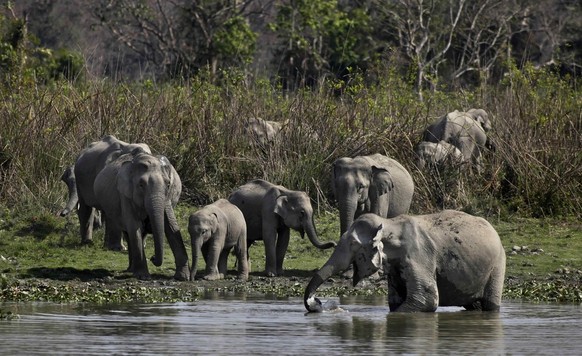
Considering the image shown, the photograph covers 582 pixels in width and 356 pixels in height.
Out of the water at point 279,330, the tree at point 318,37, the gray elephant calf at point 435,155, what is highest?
the tree at point 318,37

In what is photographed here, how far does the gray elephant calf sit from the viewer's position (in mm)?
23594

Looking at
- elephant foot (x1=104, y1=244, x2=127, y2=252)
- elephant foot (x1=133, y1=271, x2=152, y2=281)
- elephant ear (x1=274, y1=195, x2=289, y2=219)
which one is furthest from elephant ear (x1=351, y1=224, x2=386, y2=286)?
elephant foot (x1=104, y1=244, x2=127, y2=252)

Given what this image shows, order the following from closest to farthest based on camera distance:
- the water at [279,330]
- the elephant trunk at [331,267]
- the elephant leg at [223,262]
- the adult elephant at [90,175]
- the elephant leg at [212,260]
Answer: the water at [279,330] → the elephant trunk at [331,267] → the elephant leg at [212,260] → the elephant leg at [223,262] → the adult elephant at [90,175]

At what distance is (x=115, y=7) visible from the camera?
170ft

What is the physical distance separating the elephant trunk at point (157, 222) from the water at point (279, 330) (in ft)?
7.16

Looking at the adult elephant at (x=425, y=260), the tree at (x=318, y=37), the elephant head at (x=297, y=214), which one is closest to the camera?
the adult elephant at (x=425, y=260)

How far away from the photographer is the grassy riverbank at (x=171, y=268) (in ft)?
53.3

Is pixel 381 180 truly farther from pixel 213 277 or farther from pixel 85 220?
pixel 85 220

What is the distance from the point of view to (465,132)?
24.8 metres

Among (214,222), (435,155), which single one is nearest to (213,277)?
(214,222)

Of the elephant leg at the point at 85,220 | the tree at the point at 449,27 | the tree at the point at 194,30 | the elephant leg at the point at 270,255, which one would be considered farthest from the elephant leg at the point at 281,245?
the tree at the point at 449,27

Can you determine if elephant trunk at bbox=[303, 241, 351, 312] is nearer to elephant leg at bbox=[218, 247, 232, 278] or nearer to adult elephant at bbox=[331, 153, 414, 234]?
elephant leg at bbox=[218, 247, 232, 278]

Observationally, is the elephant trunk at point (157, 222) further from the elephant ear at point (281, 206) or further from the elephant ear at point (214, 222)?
the elephant ear at point (281, 206)

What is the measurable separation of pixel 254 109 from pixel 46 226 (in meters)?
5.22
